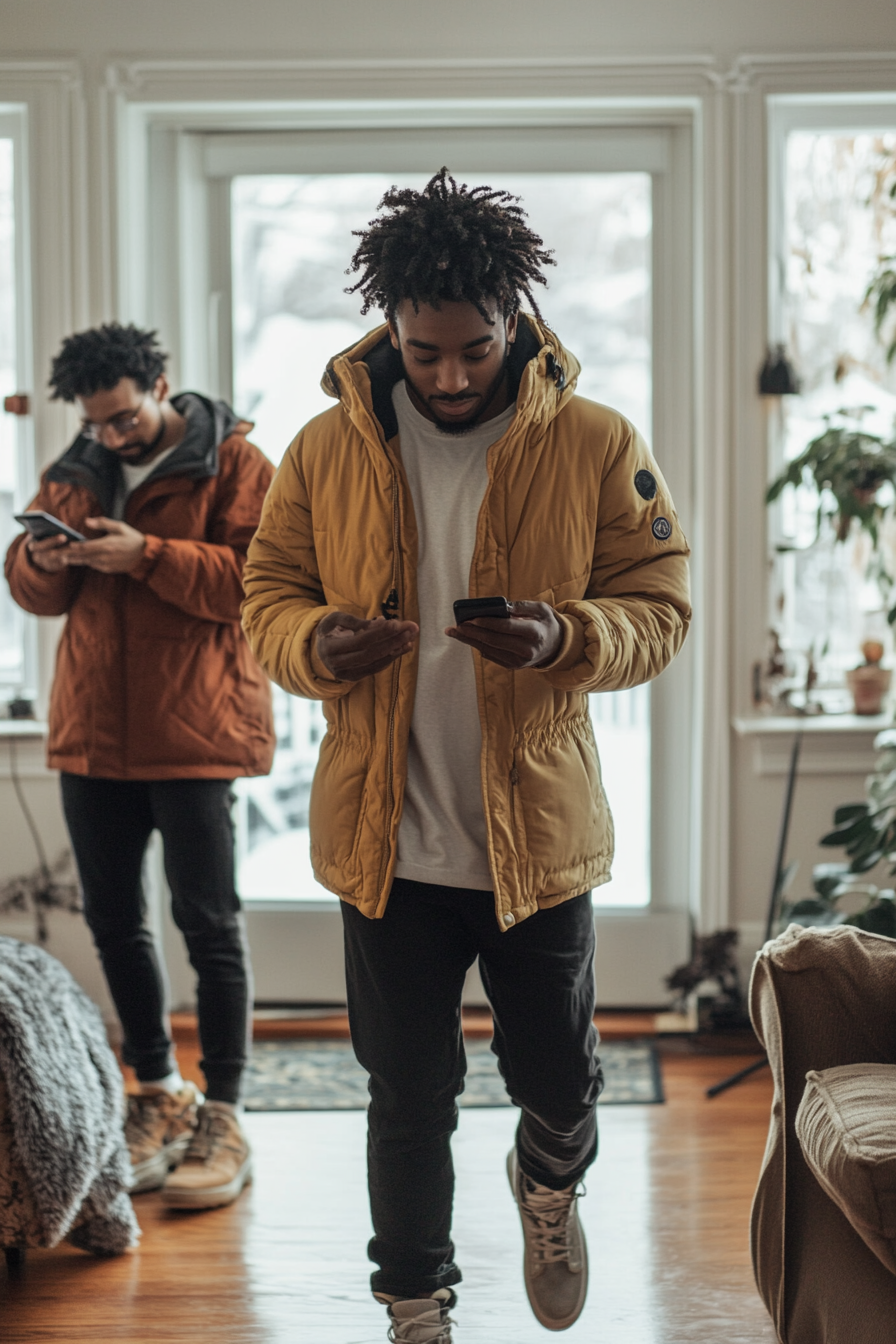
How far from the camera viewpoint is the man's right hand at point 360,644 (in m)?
1.37

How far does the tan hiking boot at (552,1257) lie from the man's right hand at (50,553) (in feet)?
3.95

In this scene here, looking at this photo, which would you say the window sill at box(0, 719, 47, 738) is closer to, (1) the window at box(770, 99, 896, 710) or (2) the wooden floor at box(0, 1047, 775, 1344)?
(2) the wooden floor at box(0, 1047, 775, 1344)

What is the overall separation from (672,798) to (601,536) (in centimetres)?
166

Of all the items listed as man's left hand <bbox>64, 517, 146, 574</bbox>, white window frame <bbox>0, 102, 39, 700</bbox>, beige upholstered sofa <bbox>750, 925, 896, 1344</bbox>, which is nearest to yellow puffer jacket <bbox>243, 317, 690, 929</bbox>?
beige upholstered sofa <bbox>750, 925, 896, 1344</bbox>

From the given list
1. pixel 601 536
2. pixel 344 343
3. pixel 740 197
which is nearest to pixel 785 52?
pixel 740 197

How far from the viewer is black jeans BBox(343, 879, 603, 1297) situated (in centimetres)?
150

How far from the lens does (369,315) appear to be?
119 inches

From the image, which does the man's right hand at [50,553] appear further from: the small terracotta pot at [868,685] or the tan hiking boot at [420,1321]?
the small terracotta pot at [868,685]

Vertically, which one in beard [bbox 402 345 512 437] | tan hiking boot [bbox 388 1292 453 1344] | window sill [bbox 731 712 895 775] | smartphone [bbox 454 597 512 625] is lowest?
tan hiking boot [bbox 388 1292 453 1344]

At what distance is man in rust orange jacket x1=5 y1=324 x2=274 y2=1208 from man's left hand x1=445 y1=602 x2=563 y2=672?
0.87 meters

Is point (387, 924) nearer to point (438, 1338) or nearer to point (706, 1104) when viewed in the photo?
point (438, 1338)

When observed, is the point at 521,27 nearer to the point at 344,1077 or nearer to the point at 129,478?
the point at 129,478

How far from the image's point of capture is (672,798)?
3.11m

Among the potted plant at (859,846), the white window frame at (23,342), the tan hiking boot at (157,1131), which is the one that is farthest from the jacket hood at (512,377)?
the white window frame at (23,342)
